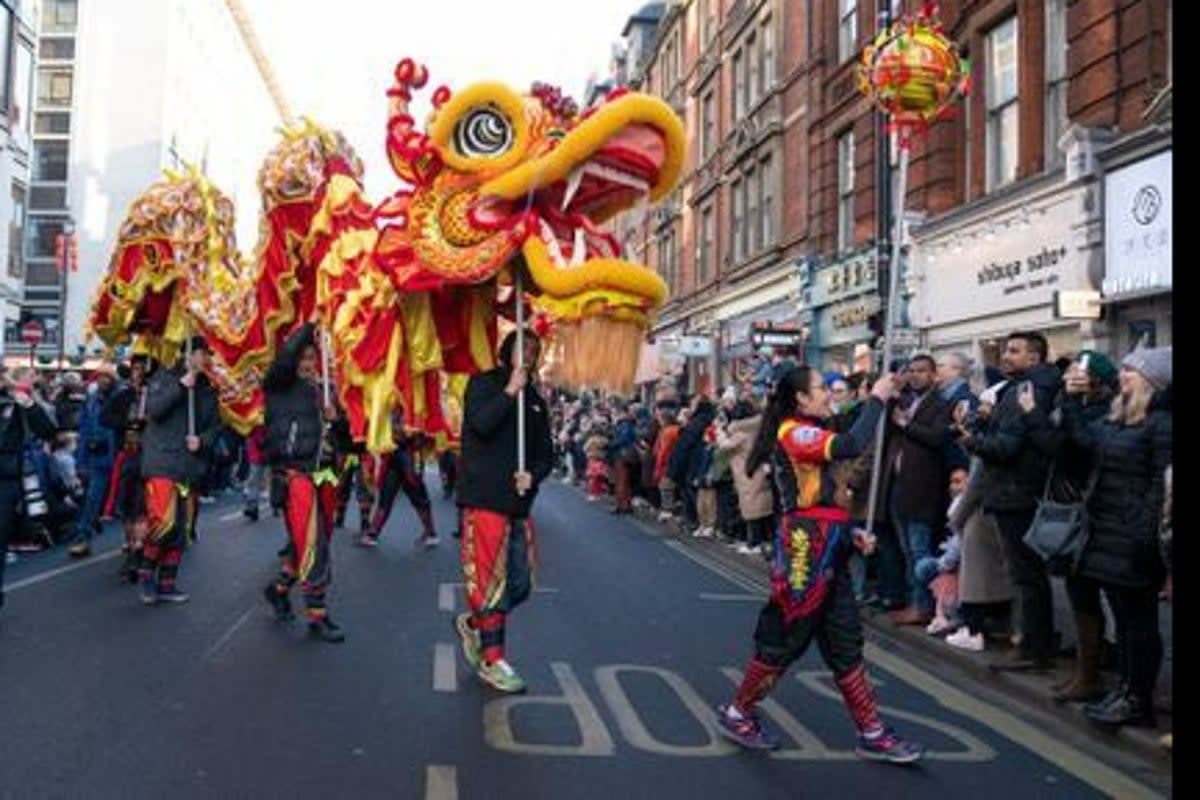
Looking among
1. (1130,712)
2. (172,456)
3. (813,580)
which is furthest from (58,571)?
(1130,712)

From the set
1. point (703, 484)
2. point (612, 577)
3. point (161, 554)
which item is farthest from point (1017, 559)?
point (703, 484)

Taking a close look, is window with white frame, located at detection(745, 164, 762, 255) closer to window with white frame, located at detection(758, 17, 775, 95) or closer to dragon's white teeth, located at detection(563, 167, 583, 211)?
window with white frame, located at detection(758, 17, 775, 95)

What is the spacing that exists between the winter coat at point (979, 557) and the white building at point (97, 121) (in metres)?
45.7

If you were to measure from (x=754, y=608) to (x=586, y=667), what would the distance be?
306 cm

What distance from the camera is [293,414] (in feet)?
25.6

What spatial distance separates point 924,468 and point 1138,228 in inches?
250

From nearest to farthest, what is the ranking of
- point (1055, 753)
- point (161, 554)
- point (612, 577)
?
point (1055, 753) < point (161, 554) < point (612, 577)

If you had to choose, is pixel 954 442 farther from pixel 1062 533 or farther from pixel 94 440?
pixel 94 440

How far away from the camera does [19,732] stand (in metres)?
5.41

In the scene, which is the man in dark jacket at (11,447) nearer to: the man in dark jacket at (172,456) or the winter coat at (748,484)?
the man in dark jacket at (172,456)

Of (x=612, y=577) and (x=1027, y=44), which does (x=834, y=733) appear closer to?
(x=612, y=577)

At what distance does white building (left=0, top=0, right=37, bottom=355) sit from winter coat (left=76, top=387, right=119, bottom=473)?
17703 mm

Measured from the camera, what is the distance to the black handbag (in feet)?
20.4

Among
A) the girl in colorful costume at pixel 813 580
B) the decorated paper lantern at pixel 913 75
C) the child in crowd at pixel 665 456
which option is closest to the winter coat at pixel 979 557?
the decorated paper lantern at pixel 913 75
